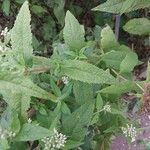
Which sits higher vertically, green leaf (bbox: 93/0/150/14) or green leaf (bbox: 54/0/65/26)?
green leaf (bbox: 93/0/150/14)

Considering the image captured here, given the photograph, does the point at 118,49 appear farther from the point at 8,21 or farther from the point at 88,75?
the point at 8,21

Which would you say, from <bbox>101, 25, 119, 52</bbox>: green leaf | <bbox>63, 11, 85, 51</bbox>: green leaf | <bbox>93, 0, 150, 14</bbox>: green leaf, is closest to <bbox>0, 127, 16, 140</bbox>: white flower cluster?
A: <bbox>63, 11, 85, 51</bbox>: green leaf

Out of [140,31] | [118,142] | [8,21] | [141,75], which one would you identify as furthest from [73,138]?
[8,21]

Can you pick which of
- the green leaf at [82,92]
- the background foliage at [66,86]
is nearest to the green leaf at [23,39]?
the background foliage at [66,86]

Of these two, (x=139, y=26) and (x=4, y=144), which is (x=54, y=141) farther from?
(x=139, y=26)

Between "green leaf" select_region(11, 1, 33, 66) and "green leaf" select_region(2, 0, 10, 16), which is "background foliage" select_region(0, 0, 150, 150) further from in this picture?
"green leaf" select_region(2, 0, 10, 16)

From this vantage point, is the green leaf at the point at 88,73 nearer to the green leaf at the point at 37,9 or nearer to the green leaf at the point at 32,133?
the green leaf at the point at 32,133
